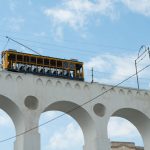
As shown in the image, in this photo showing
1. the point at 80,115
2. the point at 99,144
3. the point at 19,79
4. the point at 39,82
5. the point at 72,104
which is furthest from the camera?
the point at 80,115

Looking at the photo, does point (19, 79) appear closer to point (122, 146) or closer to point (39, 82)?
point (39, 82)

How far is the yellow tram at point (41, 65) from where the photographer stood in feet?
114

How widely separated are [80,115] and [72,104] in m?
1.32

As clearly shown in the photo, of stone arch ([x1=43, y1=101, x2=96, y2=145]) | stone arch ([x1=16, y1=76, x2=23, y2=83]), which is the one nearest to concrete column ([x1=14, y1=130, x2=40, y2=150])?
stone arch ([x1=43, y1=101, x2=96, y2=145])

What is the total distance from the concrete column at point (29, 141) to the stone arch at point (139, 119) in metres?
7.99

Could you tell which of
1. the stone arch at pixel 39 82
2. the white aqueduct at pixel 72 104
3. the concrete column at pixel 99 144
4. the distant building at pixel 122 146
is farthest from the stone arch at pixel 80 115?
the distant building at pixel 122 146

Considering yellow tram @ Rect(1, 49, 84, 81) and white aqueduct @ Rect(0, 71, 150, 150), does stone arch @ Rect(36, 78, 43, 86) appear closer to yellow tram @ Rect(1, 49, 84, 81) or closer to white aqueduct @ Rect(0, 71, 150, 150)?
white aqueduct @ Rect(0, 71, 150, 150)

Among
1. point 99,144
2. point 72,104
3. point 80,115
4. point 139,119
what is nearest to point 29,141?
point 72,104

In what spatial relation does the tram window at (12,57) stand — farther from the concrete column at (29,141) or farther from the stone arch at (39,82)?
the concrete column at (29,141)

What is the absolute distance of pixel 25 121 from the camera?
30547mm

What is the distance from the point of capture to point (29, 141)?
3027cm

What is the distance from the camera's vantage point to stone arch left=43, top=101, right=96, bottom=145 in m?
33.3

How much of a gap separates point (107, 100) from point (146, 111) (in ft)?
13.0

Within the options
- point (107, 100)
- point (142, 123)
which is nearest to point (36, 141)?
point (107, 100)
